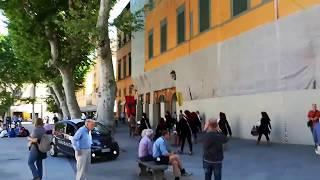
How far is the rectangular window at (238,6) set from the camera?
24.0 m

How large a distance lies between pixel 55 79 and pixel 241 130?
19375mm

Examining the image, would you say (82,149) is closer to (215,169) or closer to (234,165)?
(215,169)

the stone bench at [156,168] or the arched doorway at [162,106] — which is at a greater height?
the arched doorway at [162,106]

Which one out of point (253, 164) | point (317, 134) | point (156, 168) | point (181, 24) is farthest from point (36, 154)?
point (181, 24)

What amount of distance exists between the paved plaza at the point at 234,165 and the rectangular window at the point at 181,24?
13042 millimetres

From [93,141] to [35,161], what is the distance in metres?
5.29

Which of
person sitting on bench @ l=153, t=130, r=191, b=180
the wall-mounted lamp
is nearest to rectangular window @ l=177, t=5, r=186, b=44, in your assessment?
the wall-mounted lamp

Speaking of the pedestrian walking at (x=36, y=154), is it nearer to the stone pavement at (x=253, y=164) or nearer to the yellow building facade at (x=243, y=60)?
the stone pavement at (x=253, y=164)

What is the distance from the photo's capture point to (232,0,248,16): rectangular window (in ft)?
Answer: 78.7

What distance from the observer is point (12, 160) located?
64.0 feet

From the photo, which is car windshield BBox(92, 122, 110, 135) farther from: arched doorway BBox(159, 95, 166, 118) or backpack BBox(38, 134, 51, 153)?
arched doorway BBox(159, 95, 166, 118)

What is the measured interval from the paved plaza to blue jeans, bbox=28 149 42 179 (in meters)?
0.94

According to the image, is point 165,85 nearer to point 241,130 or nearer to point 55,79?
point 55,79

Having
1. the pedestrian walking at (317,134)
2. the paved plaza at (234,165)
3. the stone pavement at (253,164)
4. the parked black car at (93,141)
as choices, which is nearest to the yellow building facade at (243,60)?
the stone pavement at (253,164)
